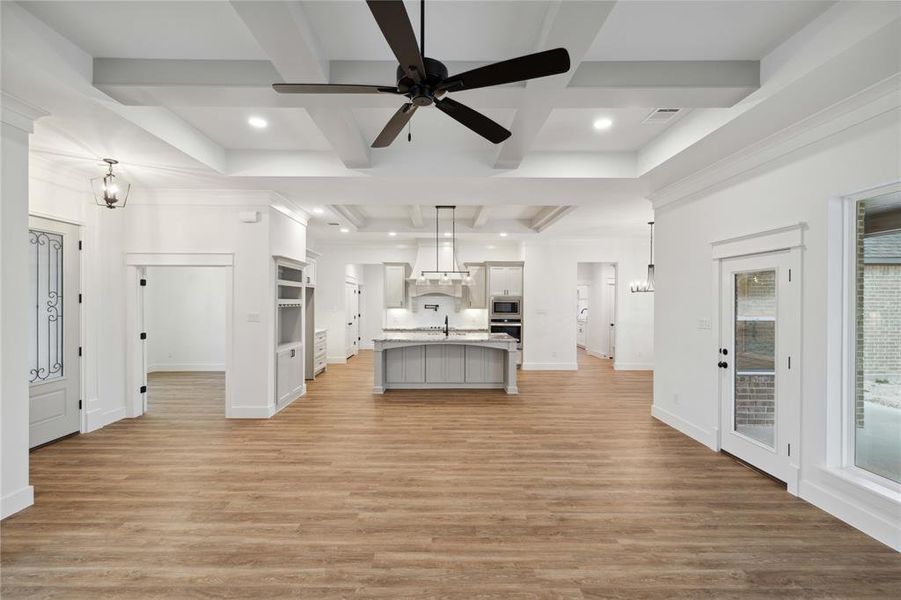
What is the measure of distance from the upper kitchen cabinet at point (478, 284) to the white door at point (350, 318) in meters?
3.06

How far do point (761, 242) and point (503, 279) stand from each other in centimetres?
592

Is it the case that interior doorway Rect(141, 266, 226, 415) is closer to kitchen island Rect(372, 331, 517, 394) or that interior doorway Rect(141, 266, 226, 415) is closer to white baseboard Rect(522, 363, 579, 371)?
kitchen island Rect(372, 331, 517, 394)

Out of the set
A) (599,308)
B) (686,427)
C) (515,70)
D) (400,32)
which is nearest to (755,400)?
(686,427)

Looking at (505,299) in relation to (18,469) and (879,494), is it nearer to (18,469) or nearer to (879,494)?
(879,494)

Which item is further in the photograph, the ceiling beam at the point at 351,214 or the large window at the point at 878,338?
→ the ceiling beam at the point at 351,214

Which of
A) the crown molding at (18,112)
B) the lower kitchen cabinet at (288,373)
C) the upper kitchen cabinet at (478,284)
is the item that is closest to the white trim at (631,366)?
the upper kitchen cabinet at (478,284)

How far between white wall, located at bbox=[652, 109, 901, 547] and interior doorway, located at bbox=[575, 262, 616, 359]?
5.54m

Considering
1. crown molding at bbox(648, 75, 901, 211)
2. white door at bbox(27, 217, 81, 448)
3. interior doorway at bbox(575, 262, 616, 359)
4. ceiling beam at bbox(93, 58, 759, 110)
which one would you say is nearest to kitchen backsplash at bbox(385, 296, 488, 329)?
interior doorway at bbox(575, 262, 616, 359)

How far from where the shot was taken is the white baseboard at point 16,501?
9.08 feet

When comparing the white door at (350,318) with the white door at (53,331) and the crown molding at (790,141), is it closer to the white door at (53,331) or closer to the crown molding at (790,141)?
the white door at (53,331)

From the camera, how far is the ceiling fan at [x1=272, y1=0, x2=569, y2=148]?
1.67 m

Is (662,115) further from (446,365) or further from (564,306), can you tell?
(564,306)

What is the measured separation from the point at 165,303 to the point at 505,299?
7.22 meters

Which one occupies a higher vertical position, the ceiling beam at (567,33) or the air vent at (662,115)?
the air vent at (662,115)
